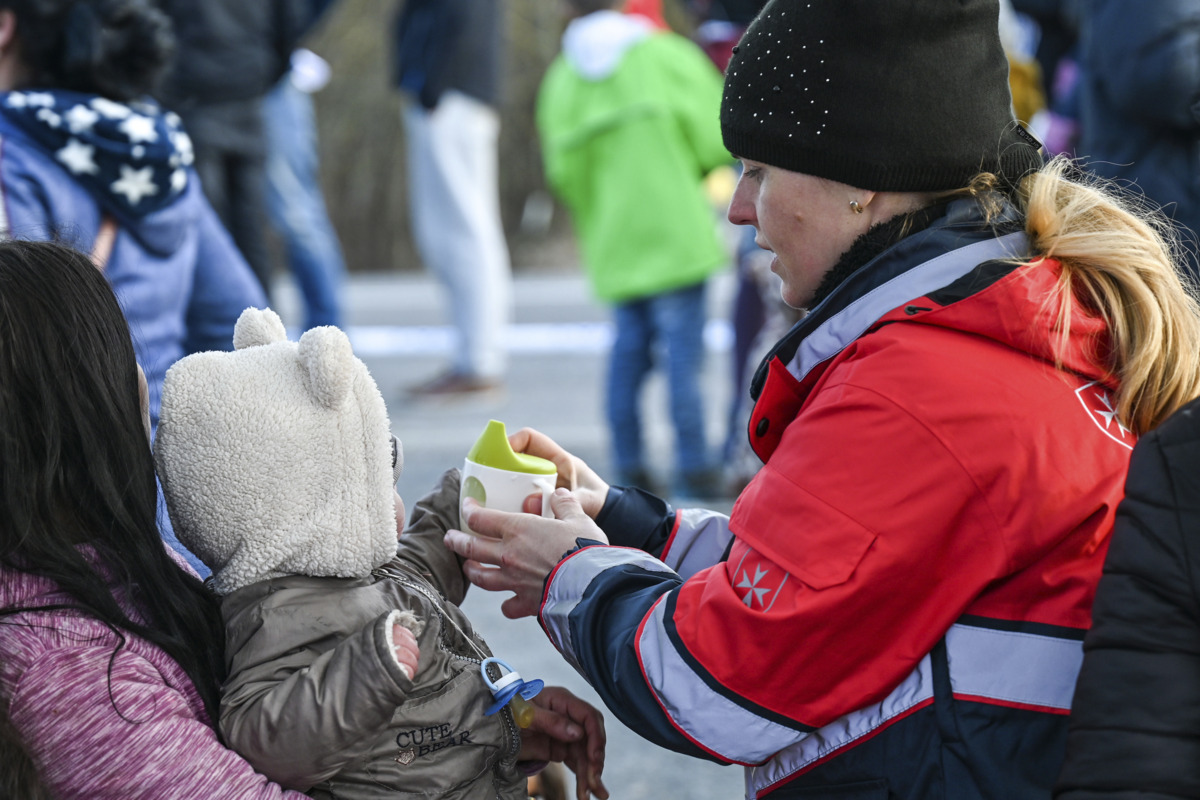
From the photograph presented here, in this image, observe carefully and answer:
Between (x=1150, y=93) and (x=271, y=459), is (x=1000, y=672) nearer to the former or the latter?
(x=271, y=459)

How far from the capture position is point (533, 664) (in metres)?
3.42

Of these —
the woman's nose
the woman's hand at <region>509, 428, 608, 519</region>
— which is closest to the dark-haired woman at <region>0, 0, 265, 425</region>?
the woman's hand at <region>509, 428, 608, 519</region>

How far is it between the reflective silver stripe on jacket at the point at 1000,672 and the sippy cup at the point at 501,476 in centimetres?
60

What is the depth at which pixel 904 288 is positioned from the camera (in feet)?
4.86

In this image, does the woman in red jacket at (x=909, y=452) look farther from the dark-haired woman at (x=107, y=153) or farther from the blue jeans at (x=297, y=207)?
the blue jeans at (x=297, y=207)

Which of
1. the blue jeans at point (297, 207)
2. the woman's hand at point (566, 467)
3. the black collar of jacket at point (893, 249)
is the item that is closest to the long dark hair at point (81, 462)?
the woman's hand at point (566, 467)

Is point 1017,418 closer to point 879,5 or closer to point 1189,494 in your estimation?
point 1189,494

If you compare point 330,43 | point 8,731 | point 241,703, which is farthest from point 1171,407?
point 330,43

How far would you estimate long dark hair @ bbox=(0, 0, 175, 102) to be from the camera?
2.57 m

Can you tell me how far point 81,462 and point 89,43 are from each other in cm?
146

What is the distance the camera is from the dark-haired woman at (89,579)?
1341mm

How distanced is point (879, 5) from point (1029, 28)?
17.4 ft

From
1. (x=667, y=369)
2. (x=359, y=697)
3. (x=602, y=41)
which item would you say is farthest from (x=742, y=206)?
(x=602, y=41)

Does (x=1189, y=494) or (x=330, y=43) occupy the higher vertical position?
(x=1189, y=494)
